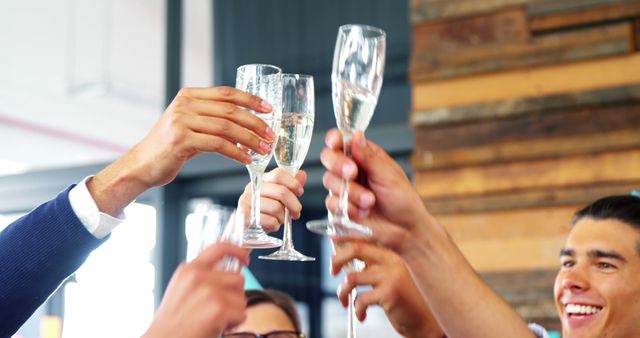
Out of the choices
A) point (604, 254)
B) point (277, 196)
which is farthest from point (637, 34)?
point (277, 196)

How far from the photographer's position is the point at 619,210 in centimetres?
191

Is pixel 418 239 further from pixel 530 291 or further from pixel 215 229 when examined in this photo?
pixel 530 291

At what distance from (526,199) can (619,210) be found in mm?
837

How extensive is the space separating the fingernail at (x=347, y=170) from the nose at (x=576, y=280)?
3.63 feet

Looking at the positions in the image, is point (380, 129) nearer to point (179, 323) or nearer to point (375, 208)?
point (375, 208)

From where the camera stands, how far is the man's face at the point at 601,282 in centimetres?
180

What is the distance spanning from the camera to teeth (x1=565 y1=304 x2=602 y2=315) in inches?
70.6

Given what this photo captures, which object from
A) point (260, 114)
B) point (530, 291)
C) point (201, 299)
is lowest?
point (530, 291)

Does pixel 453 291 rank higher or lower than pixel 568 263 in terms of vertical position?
higher

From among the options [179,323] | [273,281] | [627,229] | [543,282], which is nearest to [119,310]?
[273,281]

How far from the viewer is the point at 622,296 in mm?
1813

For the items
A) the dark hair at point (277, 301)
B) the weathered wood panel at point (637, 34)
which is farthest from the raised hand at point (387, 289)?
the weathered wood panel at point (637, 34)

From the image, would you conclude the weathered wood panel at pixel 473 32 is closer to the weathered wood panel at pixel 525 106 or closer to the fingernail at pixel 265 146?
the weathered wood panel at pixel 525 106

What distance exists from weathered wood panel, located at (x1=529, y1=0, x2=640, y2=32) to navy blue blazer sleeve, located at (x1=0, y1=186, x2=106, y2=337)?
1.98 metres
